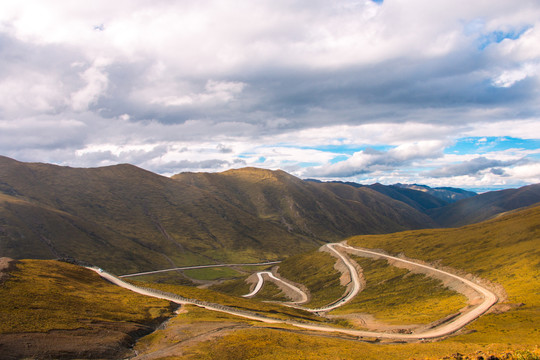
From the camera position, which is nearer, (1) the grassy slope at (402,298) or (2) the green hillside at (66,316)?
(2) the green hillside at (66,316)

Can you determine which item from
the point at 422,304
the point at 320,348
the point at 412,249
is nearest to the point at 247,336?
the point at 320,348

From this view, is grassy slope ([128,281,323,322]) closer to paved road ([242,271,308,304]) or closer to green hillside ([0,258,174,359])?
green hillside ([0,258,174,359])

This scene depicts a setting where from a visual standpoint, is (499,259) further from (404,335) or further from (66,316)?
(66,316)

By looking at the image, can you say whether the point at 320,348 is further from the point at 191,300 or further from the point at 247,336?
the point at 191,300

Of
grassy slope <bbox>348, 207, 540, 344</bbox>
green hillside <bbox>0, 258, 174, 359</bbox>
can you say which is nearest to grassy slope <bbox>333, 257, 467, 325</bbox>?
grassy slope <bbox>348, 207, 540, 344</bbox>

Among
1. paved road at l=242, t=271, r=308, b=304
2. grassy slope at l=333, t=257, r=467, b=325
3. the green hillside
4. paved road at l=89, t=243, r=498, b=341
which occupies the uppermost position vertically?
the green hillside

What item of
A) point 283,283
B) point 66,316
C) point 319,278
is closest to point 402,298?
point 319,278

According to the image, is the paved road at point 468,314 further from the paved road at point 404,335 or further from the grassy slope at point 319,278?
the grassy slope at point 319,278

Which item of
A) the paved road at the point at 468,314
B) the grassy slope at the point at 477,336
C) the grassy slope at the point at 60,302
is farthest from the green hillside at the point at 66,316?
the paved road at the point at 468,314
